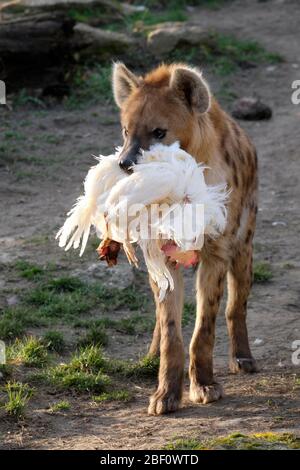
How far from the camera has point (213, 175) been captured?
15.1ft

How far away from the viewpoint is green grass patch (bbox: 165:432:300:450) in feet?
11.7

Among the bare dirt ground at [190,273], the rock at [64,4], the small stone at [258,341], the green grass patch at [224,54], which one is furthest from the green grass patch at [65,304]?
the rock at [64,4]

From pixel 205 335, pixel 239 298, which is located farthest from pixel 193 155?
pixel 239 298

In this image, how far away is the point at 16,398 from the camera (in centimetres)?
427

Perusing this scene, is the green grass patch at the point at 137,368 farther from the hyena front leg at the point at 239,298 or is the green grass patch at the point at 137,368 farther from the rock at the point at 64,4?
the rock at the point at 64,4

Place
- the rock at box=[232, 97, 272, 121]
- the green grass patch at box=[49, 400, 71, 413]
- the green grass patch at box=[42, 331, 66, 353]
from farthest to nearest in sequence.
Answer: the rock at box=[232, 97, 272, 121]
the green grass patch at box=[42, 331, 66, 353]
the green grass patch at box=[49, 400, 71, 413]

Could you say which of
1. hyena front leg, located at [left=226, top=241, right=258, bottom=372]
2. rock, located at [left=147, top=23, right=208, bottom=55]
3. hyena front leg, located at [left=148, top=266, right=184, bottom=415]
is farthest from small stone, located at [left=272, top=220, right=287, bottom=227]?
Answer: rock, located at [left=147, top=23, right=208, bottom=55]

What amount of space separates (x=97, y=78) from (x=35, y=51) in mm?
683

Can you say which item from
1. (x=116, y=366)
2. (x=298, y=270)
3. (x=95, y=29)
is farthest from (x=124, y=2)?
(x=116, y=366)

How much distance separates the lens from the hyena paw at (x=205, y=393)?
452cm

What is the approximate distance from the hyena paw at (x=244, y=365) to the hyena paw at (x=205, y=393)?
1.54ft

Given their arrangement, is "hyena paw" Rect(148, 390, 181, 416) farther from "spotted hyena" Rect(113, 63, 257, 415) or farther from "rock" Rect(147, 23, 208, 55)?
"rock" Rect(147, 23, 208, 55)

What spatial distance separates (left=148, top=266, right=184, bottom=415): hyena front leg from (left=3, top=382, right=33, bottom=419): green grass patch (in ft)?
1.60

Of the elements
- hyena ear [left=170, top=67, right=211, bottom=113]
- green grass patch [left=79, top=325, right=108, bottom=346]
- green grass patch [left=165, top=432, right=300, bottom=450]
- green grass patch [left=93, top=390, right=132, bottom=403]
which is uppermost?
hyena ear [left=170, top=67, right=211, bottom=113]
